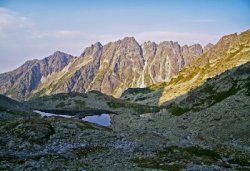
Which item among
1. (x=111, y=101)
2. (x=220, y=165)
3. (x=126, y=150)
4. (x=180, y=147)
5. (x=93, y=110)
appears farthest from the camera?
(x=111, y=101)

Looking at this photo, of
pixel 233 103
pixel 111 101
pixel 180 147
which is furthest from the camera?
pixel 111 101

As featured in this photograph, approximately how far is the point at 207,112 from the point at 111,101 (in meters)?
96.2

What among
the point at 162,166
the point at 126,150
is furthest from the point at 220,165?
the point at 126,150

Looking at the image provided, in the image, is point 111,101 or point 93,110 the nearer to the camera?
point 93,110

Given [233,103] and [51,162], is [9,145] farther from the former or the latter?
[233,103]

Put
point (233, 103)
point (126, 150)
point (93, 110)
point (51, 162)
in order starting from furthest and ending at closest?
1. point (93, 110)
2. point (233, 103)
3. point (126, 150)
4. point (51, 162)

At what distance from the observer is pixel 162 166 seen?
147 ft

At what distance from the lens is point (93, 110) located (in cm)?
17038

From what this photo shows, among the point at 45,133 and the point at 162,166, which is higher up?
the point at 45,133

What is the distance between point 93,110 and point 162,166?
5003 inches

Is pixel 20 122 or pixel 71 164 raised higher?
pixel 20 122

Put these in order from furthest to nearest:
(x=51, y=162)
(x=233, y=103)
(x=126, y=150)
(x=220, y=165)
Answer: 1. (x=233, y=103)
2. (x=126, y=150)
3. (x=220, y=165)
4. (x=51, y=162)

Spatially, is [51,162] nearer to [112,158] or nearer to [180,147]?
[112,158]

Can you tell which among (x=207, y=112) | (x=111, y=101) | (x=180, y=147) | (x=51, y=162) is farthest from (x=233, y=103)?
(x=111, y=101)
